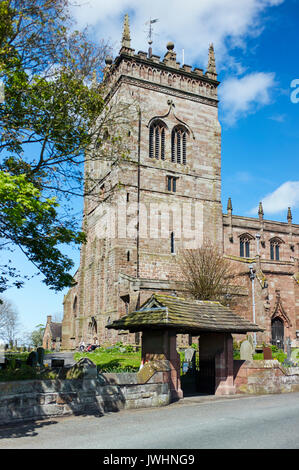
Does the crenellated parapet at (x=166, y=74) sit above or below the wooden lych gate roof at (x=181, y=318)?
above

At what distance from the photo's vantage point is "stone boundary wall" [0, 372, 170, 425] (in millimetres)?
8961

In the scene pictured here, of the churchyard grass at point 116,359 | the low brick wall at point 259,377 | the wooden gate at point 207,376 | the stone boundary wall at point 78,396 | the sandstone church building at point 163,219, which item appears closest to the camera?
the stone boundary wall at point 78,396

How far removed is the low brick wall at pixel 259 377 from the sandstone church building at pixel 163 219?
1578 cm

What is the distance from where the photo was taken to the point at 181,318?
12.9 metres

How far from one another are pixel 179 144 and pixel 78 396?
107ft

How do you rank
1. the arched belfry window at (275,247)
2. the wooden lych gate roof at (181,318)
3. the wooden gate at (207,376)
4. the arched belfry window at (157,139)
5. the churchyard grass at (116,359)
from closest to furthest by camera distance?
the wooden lych gate roof at (181,318), the wooden gate at (207,376), the churchyard grass at (116,359), the arched belfry window at (157,139), the arched belfry window at (275,247)

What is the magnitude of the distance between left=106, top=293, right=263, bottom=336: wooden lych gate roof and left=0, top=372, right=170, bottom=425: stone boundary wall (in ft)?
4.99

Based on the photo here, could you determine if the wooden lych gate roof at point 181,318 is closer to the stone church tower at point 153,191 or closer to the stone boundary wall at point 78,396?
the stone boundary wall at point 78,396

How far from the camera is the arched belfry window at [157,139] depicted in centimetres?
3816

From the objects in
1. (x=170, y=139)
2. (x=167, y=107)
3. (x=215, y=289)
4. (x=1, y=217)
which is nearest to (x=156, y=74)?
(x=167, y=107)

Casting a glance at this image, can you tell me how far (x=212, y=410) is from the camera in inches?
427

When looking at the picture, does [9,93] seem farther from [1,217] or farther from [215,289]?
[215,289]

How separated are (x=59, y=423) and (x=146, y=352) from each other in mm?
4686

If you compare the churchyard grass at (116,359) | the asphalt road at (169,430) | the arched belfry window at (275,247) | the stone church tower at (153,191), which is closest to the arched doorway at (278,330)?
the stone church tower at (153,191)
